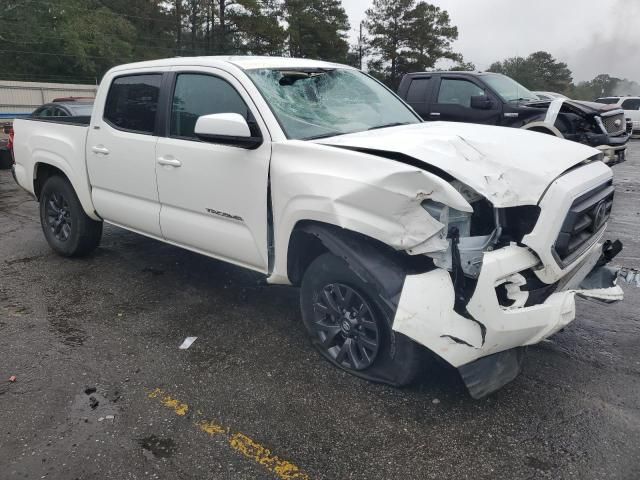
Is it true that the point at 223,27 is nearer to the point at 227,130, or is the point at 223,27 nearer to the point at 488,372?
the point at 227,130

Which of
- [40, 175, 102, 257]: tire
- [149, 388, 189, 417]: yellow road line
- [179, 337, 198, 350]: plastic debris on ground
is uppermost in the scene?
[40, 175, 102, 257]: tire

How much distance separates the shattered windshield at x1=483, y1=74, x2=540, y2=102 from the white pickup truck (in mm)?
5656

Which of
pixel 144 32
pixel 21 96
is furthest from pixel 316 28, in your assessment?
pixel 21 96

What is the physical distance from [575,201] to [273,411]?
2.02 m

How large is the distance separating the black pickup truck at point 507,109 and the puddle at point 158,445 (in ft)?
24.3

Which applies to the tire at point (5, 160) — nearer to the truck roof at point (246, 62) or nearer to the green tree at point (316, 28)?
the truck roof at point (246, 62)

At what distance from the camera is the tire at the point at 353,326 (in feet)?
9.87

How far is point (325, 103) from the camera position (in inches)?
151

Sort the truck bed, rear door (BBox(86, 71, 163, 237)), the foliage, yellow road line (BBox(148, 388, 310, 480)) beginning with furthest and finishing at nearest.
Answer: the foliage, the truck bed, rear door (BBox(86, 71, 163, 237)), yellow road line (BBox(148, 388, 310, 480))

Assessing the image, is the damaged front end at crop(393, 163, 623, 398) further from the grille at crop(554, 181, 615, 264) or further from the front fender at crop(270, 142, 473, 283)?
the front fender at crop(270, 142, 473, 283)

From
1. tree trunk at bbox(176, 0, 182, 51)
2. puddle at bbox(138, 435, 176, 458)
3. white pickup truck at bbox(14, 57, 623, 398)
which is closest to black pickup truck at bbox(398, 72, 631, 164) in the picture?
white pickup truck at bbox(14, 57, 623, 398)

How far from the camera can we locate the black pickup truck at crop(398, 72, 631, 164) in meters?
8.80

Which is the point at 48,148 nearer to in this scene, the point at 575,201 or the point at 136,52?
the point at 575,201

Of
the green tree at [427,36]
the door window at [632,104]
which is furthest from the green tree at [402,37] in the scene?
the door window at [632,104]
